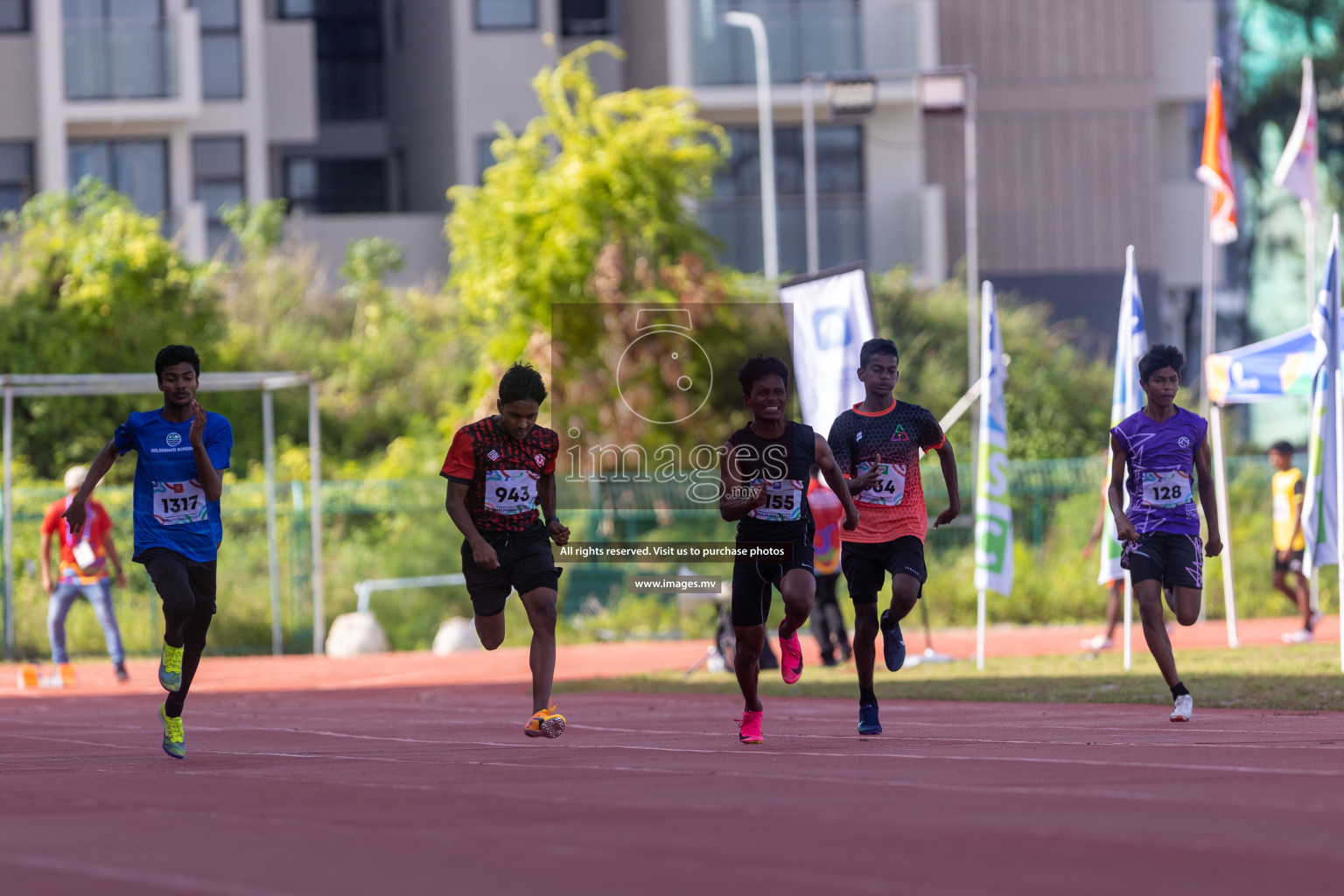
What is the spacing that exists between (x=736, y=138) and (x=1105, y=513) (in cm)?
2075

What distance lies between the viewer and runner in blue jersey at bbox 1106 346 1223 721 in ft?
33.2

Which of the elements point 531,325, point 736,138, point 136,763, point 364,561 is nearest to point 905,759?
point 136,763

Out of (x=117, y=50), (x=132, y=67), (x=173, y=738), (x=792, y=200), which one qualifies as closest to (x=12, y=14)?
(x=117, y=50)

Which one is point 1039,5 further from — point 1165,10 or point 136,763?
point 136,763

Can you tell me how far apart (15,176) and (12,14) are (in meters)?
2.85

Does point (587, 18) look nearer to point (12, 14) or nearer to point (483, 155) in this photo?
point (483, 155)

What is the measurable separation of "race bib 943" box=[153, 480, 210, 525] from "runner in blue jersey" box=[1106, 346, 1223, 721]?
4.64 m

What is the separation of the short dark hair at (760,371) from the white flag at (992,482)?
245 inches

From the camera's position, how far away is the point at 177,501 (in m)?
9.10

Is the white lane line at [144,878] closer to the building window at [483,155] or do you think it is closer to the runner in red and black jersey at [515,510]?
the runner in red and black jersey at [515,510]

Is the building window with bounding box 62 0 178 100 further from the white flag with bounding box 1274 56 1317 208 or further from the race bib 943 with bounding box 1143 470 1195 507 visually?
the race bib 943 with bounding box 1143 470 1195 507

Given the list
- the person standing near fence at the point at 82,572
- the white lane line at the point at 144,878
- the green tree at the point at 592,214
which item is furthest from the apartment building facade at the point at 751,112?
the white lane line at the point at 144,878

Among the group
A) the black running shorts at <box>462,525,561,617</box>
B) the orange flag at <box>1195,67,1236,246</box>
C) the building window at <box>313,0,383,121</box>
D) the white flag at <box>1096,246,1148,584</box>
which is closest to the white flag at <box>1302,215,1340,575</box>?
the white flag at <box>1096,246,1148,584</box>

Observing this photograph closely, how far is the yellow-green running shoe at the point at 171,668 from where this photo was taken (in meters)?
9.02
